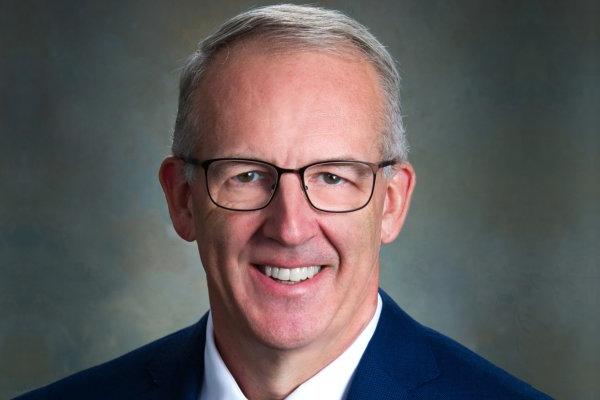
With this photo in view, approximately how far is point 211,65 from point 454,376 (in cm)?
116

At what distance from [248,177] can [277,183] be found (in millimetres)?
102

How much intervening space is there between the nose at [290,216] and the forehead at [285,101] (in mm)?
106

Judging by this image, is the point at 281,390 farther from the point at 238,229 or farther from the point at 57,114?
the point at 57,114

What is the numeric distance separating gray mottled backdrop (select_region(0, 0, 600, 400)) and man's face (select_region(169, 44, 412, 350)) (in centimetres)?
311

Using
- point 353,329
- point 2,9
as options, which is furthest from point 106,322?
point 353,329

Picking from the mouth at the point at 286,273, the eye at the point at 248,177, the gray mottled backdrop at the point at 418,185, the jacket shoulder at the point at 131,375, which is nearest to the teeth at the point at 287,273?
the mouth at the point at 286,273

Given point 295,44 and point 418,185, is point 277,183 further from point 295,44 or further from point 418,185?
point 418,185

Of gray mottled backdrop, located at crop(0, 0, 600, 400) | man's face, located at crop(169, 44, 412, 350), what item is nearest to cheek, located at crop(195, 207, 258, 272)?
man's face, located at crop(169, 44, 412, 350)

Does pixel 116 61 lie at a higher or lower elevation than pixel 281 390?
higher

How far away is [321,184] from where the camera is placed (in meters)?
2.82

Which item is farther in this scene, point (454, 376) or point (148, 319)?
point (148, 319)

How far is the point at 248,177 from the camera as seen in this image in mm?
2840

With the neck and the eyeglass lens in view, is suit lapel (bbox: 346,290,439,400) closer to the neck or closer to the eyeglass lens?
the neck

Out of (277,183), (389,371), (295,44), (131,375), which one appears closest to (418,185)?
(131,375)
